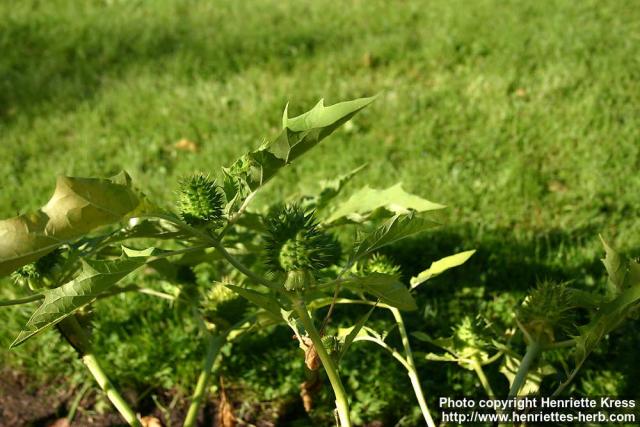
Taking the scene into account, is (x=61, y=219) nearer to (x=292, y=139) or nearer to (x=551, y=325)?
(x=292, y=139)

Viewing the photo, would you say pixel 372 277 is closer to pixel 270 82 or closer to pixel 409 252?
pixel 409 252

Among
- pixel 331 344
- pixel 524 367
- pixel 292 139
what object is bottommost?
pixel 524 367

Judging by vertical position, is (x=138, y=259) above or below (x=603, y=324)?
above

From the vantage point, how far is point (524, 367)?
1.54 metres

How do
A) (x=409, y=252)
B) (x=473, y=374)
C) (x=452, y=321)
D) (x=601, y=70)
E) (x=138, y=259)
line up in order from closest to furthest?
(x=138, y=259) < (x=473, y=374) < (x=452, y=321) < (x=409, y=252) < (x=601, y=70)

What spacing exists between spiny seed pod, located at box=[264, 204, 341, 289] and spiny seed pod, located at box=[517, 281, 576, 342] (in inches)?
20.9

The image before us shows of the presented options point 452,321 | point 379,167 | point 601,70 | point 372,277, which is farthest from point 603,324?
point 601,70

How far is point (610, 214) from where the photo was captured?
2824 millimetres

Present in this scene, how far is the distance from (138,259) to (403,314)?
1.34 m

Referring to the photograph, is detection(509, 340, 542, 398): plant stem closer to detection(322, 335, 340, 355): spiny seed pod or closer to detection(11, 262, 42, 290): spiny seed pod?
detection(322, 335, 340, 355): spiny seed pod

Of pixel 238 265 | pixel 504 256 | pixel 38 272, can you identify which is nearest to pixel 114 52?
pixel 504 256

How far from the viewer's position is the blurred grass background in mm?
2727

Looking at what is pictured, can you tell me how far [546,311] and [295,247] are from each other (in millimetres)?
634

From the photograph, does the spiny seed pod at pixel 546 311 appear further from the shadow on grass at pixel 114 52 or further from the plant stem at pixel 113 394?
the shadow on grass at pixel 114 52
